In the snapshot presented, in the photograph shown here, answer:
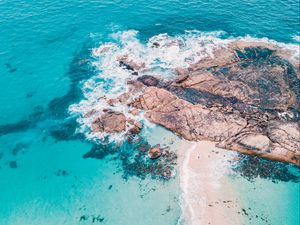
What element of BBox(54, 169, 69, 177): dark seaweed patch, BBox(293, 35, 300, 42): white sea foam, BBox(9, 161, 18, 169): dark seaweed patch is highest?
BBox(293, 35, 300, 42): white sea foam

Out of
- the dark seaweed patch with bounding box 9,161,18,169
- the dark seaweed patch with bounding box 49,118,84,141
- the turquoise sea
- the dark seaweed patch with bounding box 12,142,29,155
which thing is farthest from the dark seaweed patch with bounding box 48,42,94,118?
the dark seaweed patch with bounding box 9,161,18,169

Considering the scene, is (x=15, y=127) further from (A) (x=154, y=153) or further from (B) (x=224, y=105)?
(B) (x=224, y=105)

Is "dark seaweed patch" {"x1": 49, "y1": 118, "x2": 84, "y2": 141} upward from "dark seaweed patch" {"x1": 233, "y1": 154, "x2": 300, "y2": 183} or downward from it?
upward

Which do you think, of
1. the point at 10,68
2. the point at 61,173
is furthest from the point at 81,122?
the point at 10,68

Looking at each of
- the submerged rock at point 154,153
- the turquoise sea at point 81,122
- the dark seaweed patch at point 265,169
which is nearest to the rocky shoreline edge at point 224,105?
the dark seaweed patch at point 265,169

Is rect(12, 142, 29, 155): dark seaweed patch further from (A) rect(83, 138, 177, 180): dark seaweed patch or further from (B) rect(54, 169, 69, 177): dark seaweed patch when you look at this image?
(A) rect(83, 138, 177, 180): dark seaweed patch

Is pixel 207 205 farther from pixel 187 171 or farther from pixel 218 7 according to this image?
pixel 218 7
